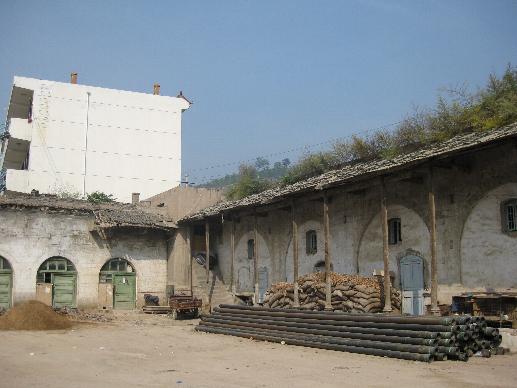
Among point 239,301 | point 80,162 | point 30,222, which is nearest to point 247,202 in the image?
point 239,301

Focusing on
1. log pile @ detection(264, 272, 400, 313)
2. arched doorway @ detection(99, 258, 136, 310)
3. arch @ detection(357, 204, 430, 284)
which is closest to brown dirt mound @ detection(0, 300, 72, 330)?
arched doorway @ detection(99, 258, 136, 310)

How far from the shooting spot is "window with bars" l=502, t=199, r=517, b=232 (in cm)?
1639

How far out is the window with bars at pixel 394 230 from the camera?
20.4 meters

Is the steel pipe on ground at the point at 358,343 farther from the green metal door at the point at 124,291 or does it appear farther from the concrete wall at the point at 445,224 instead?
the green metal door at the point at 124,291

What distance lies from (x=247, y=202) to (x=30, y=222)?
33.8 ft

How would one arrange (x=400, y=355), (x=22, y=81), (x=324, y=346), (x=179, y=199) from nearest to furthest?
(x=400, y=355) < (x=324, y=346) < (x=179, y=199) < (x=22, y=81)

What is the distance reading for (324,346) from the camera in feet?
48.2

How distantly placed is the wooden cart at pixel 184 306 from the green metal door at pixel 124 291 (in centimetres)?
426

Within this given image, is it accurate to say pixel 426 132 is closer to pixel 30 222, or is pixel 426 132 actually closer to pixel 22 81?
pixel 30 222

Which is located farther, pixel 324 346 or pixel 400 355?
pixel 324 346

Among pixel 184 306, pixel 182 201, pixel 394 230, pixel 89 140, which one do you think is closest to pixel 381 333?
pixel 394 230

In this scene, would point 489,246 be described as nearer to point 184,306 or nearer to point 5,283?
point 184,306

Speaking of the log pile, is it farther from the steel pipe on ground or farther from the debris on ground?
the debris on ground

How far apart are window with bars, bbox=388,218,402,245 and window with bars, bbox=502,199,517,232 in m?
4.29
